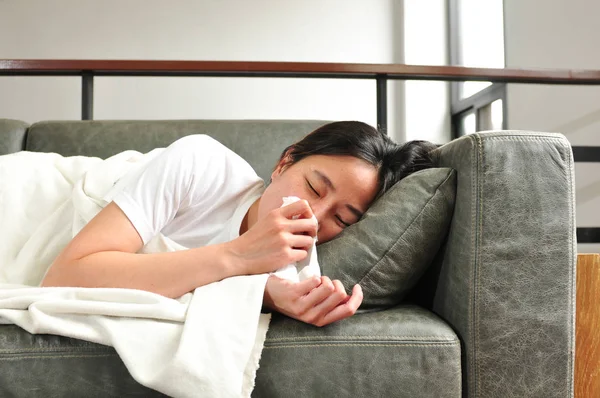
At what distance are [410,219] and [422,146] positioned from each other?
30 cm

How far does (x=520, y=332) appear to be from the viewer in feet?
2.97

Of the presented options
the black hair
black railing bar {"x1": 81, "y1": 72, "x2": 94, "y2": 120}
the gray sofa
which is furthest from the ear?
black railing bar {"x1": 81, "y1": 72, "x2": 94, "y2": 120}

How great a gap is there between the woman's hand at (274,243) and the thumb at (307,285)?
0.07m

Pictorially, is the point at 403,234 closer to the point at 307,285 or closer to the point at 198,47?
the point at 307,285

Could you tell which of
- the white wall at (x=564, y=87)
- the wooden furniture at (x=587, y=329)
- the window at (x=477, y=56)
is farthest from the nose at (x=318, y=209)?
the window at (x=477, y=56)

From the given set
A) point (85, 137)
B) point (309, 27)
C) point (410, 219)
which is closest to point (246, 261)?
point (410, 219)

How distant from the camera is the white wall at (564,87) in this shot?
103 inches

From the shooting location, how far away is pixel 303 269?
94 centimetres

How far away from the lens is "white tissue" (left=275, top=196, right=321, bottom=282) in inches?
36.3

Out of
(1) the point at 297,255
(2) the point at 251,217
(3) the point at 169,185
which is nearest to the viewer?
(1) the point at 297,255

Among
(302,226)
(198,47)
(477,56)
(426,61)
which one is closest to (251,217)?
(302,226)

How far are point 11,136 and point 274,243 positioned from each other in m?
1.16

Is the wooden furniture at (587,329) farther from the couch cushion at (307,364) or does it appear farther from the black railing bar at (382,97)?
the black railing bar at (382,97)

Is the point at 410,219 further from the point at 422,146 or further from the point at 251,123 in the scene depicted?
the point at 251,123
